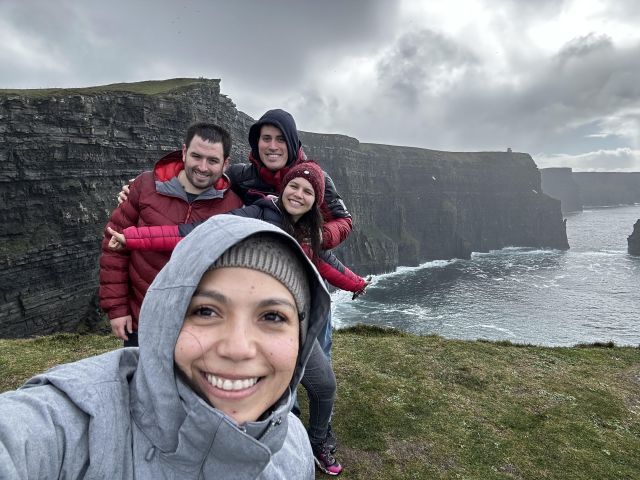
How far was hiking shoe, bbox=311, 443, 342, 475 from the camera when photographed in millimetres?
5824

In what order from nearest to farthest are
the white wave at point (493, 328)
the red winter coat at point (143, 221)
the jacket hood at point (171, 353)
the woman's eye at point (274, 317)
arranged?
the jacket hood at point (171, 353)
the woman's eye at point (274, 317)
the red winter coat at point (143, 221)
the white wave at point (493, 328)

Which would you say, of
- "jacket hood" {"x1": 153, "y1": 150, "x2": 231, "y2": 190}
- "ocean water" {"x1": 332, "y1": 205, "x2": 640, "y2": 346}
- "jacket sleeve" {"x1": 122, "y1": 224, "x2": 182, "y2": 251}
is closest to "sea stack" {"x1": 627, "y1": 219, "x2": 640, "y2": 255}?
"ocean water" {"x1": 332, "y1": 205, "x2": 640, "y2": 346}

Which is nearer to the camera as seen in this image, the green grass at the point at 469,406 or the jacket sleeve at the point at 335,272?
the jacket sleeve at the point at 335,272

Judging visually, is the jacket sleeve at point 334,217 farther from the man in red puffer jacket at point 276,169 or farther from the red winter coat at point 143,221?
the red winter coat at point 143,221

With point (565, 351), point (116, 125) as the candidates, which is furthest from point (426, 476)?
point (116, 125)

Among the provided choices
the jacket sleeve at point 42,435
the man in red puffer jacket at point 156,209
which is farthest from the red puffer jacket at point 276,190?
the jacket sleeve at point 42,435

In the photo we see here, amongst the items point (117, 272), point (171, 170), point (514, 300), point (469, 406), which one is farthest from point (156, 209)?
point (514, 300)

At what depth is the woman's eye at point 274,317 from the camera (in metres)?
1.90

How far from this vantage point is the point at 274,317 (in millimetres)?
1923

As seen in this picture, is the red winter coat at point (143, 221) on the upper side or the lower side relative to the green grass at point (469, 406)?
upper

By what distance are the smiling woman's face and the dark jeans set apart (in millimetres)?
3030

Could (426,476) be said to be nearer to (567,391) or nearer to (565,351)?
(567,391)

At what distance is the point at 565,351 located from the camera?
1298 centimetres

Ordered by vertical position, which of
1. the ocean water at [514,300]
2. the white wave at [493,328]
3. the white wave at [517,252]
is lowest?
the white wave at [517,252]
